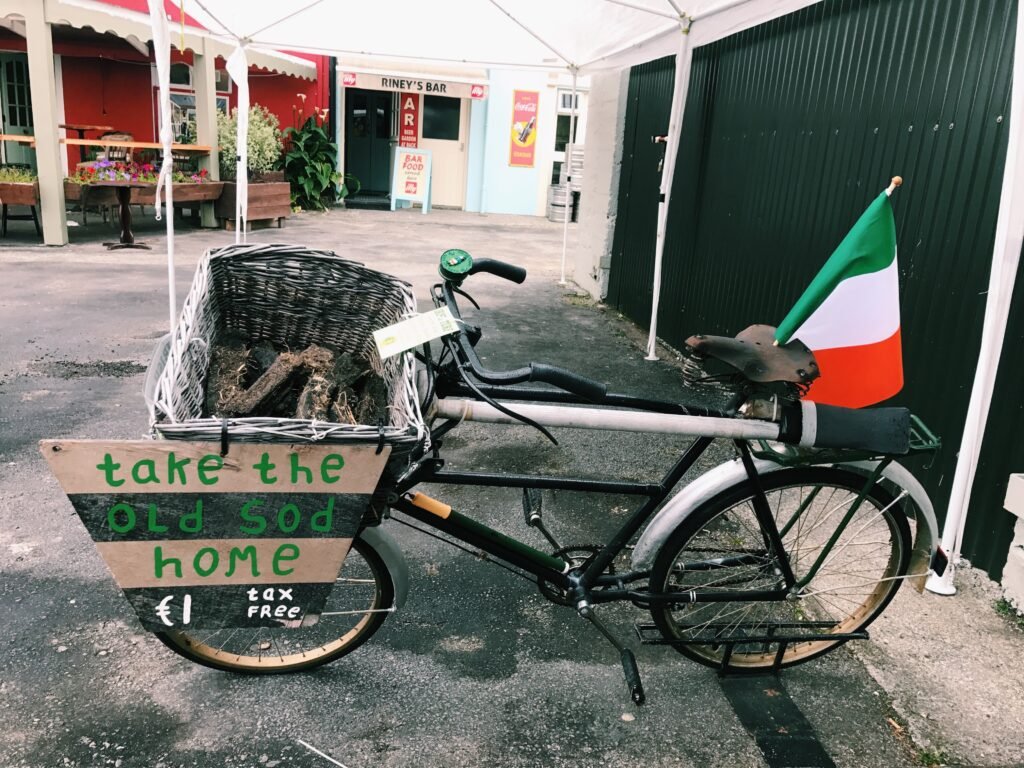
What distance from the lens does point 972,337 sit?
3340 millimetres

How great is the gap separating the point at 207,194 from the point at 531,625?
10.2m

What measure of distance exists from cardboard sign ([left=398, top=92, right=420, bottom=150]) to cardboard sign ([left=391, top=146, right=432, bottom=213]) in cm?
98

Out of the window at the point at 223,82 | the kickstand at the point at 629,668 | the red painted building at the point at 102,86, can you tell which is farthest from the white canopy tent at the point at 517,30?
the window at the point at 223,82

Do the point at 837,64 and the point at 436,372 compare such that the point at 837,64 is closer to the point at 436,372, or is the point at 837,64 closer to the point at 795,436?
the point at 795,436

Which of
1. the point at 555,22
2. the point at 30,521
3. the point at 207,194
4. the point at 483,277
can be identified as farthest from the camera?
the point at 207,194

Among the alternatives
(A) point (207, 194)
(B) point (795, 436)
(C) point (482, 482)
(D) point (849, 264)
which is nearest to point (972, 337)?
(D) point (849, 264)

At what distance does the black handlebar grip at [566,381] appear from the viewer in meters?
1.87

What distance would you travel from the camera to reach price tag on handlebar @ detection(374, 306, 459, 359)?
73.0 inches

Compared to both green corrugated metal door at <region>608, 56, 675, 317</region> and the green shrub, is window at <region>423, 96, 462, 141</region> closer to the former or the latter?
the green shrub

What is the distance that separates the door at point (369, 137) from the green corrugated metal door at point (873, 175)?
40.5 feet

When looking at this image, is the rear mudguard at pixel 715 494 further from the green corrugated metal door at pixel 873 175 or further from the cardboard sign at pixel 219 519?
the green corrugated metal door at pixel 873 175

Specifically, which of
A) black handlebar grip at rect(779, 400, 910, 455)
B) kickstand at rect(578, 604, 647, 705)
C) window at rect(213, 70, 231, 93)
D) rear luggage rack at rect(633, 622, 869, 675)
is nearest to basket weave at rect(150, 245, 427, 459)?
kickstand at rect(578, 604, 647, 705)

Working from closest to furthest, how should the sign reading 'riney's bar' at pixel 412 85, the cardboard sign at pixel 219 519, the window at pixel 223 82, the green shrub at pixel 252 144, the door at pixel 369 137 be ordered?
the cardboard sign at pixel 219 519 < the green shrub at pixel 252 144 < the window at pixel 223 82 < the sign reading 'riney's bar' at pixel 412 85 < the door at pixel 369 137

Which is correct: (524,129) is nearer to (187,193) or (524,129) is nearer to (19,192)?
(187,193)
